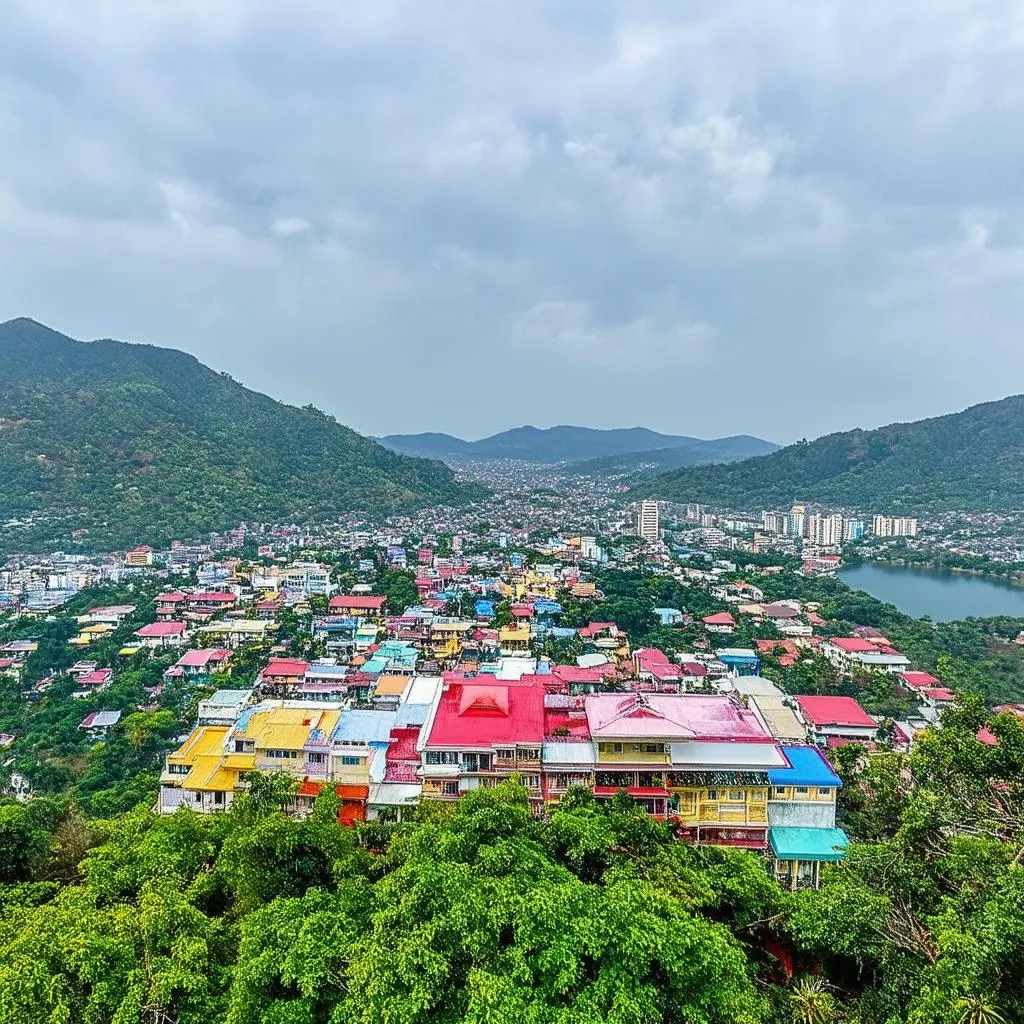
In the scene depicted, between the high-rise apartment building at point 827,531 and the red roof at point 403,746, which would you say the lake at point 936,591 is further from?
the red roof at point 403,746

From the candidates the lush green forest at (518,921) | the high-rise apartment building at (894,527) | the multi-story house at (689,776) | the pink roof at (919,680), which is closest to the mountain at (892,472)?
the high-rise apartment building at (894,527)

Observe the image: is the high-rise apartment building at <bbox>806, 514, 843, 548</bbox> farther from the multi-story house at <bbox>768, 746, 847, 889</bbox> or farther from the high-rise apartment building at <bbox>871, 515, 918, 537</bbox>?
the multi-story house at <bbox>768, 746, 847, 889</bbox>

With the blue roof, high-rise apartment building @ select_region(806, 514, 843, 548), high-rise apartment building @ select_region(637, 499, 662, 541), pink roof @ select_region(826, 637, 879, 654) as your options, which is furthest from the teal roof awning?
high-rise apartment building @ select_region(806, 514, 843, 548)

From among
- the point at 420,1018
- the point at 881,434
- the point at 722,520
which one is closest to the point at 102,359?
the point at 722,520

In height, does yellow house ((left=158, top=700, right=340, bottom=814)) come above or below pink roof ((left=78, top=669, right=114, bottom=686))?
above

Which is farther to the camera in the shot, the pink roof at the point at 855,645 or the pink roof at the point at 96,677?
the pink roof at the point at 855,645
